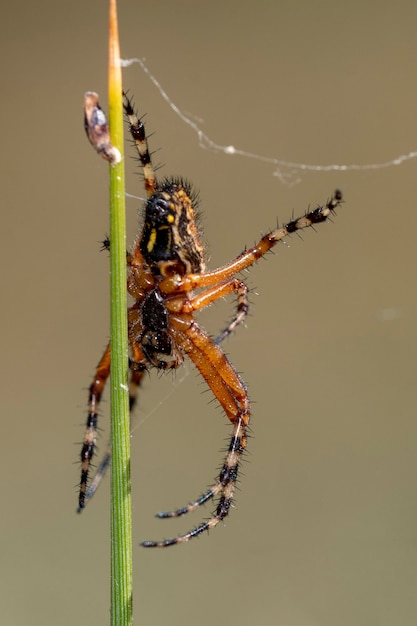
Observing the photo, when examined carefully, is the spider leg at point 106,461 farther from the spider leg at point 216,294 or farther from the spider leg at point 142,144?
the spider leg at point 142,144

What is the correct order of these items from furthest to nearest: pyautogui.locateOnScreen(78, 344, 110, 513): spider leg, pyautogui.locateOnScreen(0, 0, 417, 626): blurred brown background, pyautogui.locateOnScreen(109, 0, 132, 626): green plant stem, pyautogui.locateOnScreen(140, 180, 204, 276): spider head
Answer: pyautogui.locateOnScreen(0, 0, 417, 626): blurred brown background < pyautogui.locateOnScreen(78, 344, 110, 513): spider leg < pyautogui.locateOnScreen(140, 180, 204, 276): spider head < pyautogui.locateOnScreen(109, 0, 132, 626): green plant stem

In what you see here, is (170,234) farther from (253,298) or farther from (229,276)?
(253,298)

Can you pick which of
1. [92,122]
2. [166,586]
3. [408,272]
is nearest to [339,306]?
[408,272]

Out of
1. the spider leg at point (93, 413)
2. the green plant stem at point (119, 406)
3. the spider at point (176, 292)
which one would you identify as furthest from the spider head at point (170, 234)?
the green plant stem at point (119, 406)

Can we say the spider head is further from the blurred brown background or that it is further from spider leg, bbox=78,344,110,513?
the blurred brown background

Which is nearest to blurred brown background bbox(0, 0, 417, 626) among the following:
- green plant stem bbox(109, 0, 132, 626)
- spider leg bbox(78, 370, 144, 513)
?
spider leg bbox(78, 370, 144, 513)

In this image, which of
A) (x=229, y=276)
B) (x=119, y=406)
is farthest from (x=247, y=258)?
(x=119, y=406)
